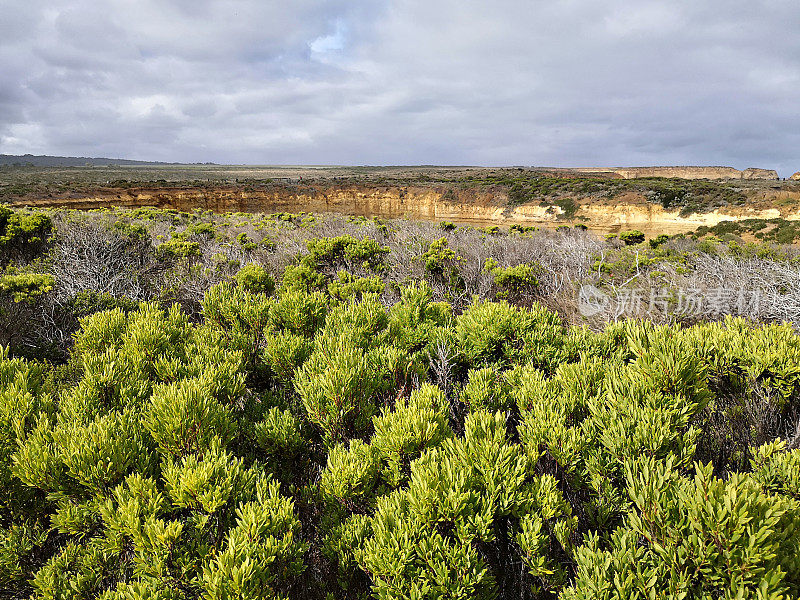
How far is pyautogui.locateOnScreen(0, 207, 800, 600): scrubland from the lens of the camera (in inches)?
50.7

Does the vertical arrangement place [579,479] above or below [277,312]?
below

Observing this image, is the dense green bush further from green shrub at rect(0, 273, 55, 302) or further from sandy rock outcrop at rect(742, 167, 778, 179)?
sandy rock outcrop at rect(742, 167, 778, 179)

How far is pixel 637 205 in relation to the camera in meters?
29.1

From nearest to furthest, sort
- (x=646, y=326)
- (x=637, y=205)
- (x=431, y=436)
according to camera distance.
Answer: (x=431, y=436)
(x=646, y=326)
(x=637, y=205)

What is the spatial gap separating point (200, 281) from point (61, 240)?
3.90 meters

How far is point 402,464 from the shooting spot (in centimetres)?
183

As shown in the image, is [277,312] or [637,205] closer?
[277,312]

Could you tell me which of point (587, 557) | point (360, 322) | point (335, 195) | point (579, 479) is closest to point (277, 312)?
point (360, 322)

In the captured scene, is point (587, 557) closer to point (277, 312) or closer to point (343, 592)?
point (343, 592)

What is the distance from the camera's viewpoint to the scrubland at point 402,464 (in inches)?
50.7
